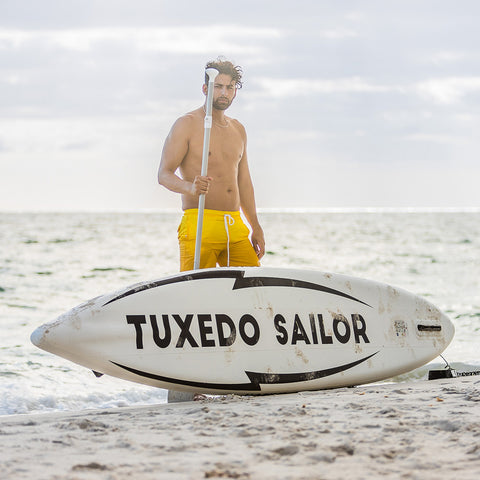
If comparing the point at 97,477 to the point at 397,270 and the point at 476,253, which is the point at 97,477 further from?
the point at 476,253

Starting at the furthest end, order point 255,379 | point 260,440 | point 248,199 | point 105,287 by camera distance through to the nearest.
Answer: point 105,287 < point 248,199 < point 255,379 < point 260,440

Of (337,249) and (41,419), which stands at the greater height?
(337,249)

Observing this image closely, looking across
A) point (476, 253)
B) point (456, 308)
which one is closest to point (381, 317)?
point (456, 308)

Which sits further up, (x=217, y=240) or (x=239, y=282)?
(x=217, y=240)

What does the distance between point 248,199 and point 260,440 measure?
77.2 inches

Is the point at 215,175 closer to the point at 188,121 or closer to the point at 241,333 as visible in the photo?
the point at 188,121

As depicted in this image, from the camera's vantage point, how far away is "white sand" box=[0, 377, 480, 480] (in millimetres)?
2475

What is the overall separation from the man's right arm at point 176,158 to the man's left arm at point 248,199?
0.41 meters

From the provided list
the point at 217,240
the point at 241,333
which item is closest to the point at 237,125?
the point at 217,240

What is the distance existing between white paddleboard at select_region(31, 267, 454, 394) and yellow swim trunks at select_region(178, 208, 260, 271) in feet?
0.64

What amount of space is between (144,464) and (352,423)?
966 millimetres

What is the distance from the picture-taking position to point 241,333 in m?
4.04

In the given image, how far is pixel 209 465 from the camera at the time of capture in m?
2.54

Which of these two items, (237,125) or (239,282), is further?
(237,125)
